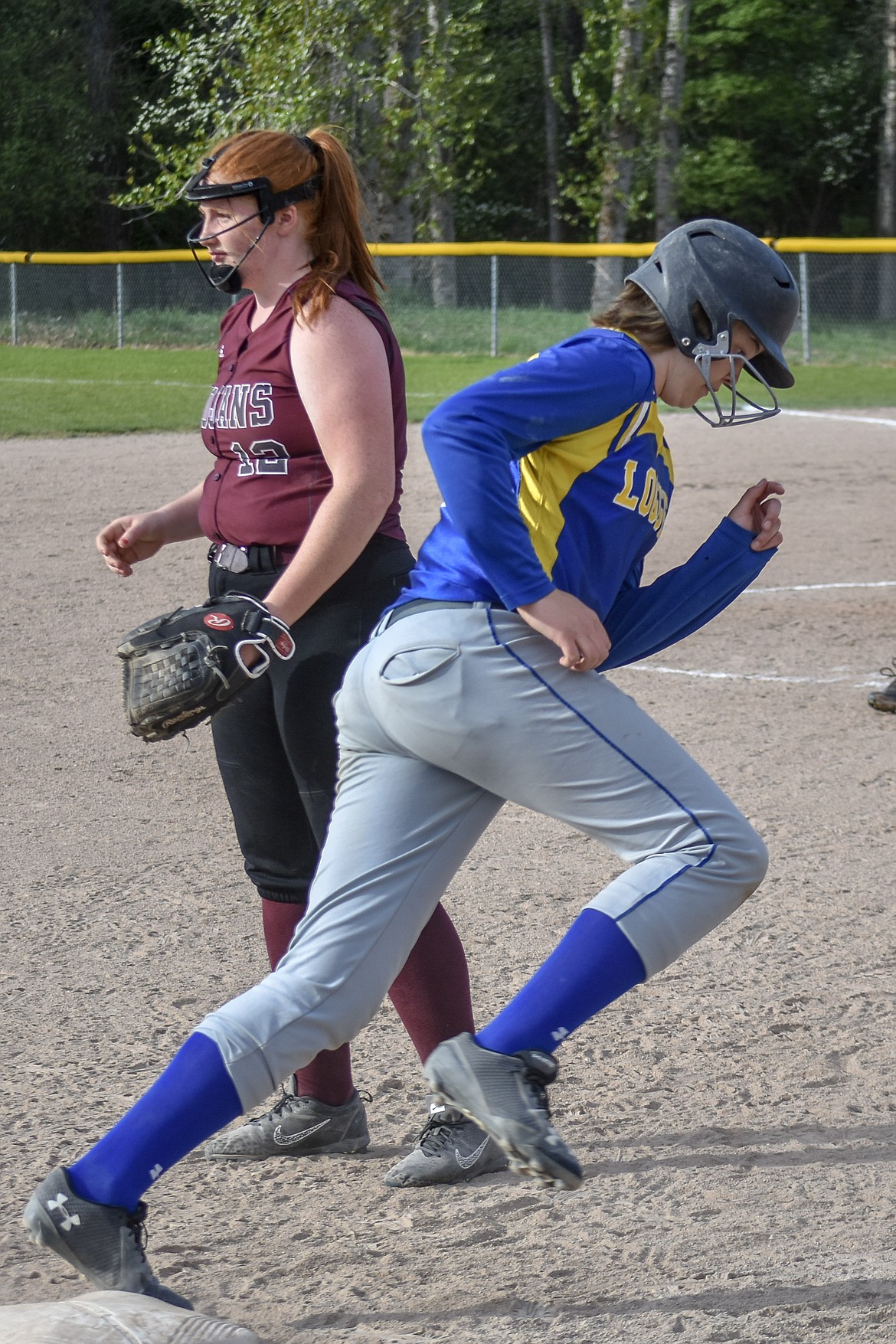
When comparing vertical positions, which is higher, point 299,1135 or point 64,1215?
point 64,1215

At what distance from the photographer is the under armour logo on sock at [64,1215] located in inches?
85.9

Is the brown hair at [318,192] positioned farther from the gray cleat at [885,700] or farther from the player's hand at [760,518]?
the gray cleat at [885,700]

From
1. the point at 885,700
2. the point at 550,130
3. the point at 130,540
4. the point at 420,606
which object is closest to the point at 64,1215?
the point at 420,606

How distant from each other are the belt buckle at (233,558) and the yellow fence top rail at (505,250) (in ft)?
59.5

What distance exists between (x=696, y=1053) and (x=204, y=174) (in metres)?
2.01

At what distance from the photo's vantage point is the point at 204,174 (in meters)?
2.72

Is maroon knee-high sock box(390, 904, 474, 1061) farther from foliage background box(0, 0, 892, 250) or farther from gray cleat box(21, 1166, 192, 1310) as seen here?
foliage background box(0, 0, 892, 250)

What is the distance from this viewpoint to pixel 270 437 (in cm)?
268

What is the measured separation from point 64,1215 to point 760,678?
15.4 ft

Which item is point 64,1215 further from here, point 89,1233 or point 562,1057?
point 562,1057

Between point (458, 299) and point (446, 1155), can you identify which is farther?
point (458, 299)

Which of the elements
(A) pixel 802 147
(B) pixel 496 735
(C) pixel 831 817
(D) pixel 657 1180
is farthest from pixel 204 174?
(A) pixel 802 147

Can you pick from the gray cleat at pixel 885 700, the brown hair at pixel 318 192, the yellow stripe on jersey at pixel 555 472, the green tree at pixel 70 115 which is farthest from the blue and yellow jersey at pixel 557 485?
the green tree at pixel 70 115

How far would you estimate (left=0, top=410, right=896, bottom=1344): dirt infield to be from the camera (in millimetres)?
2463
